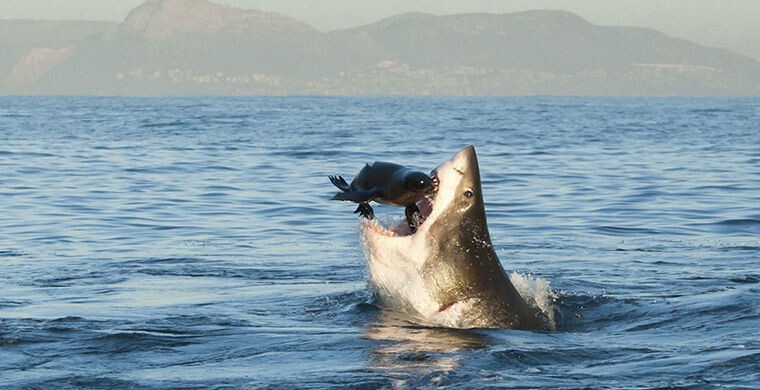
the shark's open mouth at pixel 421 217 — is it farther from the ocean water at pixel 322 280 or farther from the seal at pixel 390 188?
the ocean water at pixel 322 280

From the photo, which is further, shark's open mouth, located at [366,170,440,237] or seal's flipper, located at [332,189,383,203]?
shark's open mouth, located at [366,170,440,237]

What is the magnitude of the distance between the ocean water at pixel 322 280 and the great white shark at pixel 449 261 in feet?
0.66

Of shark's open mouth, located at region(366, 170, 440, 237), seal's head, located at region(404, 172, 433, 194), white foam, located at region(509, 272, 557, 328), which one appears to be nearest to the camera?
seal's head, located at region(404, 172, 433, 194)

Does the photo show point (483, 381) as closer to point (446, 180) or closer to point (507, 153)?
point (446, 180)

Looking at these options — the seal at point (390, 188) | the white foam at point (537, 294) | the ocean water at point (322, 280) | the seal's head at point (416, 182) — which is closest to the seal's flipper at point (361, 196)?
the seal at point (390, 188)

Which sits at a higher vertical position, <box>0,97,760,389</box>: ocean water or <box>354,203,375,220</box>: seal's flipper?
<box>354,203,375,220</box>: seal's flipper

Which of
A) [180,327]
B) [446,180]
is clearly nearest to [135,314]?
→ [180,327]

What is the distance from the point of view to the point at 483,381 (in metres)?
7.67

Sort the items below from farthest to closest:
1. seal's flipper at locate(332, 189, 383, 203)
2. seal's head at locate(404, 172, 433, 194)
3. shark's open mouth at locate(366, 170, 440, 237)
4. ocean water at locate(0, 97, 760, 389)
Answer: shark's open mouth at locate(366, 170, 440, 237)
seal's flipper at locate(332, 189, 383, 203)
seal's head at locate(404, 172, 433, 194)
ocean water at locate(0, 97, 760, 389)

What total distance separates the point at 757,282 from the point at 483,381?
5.95 meters

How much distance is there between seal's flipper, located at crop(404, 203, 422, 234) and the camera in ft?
29.0

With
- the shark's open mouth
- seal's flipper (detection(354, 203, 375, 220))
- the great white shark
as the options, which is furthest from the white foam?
seal's flipper (detection(354, 203, 375, 220))

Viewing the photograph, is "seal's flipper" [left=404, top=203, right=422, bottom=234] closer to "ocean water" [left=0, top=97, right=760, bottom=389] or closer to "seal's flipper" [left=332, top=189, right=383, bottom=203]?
"seal's flipper" [left=332, top=189, right=383, bottom=203]

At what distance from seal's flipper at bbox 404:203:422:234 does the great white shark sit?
37 millimetres
